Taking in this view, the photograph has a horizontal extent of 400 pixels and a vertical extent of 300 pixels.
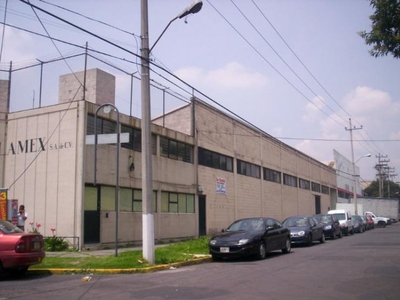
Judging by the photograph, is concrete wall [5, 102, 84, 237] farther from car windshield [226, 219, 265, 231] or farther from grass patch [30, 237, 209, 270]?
car windshield [226, 219, 265, 231]

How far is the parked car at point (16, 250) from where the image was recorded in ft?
36.3

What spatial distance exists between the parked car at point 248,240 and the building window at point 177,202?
7920mm

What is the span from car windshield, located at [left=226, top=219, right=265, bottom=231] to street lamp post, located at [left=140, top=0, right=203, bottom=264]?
4.11 metres

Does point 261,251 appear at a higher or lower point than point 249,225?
lower

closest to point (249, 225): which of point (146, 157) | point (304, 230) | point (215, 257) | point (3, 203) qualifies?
point (215, 257)

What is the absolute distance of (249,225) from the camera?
53.7ft

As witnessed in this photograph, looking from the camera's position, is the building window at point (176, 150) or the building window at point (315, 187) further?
the building window at point (315, 187)

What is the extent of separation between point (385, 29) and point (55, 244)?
45.8ft

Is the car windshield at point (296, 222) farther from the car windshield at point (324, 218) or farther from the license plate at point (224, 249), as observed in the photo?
the license plate at point (224, 249)

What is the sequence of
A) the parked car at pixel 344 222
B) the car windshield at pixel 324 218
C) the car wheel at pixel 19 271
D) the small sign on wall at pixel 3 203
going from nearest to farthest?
1. the car wheel at pixel 19 271
2. the small sign on wall at pixel 3 203
3. the car windshield at pixel 324 218
4. the parked car at pixel 344 222

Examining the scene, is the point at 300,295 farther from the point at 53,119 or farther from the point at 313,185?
the point at 313,185

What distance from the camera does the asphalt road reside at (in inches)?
340

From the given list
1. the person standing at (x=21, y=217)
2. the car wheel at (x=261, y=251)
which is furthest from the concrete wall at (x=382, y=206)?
the person standing at (x=21, y=217)

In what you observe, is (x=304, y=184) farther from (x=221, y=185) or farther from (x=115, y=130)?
(x=115, y=130)
